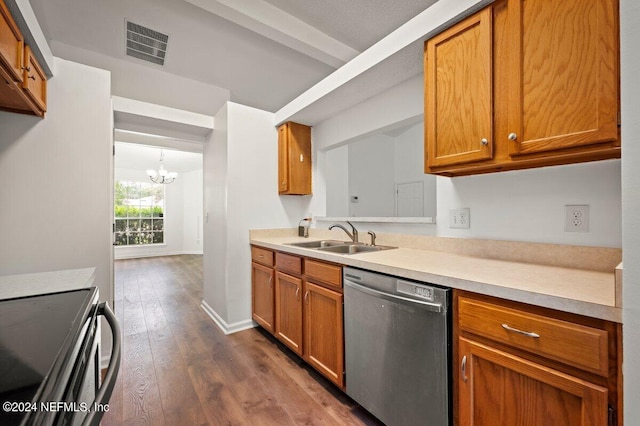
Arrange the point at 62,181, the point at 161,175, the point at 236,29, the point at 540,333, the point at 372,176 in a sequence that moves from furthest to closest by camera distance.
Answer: the point at 161,175, the point at 372,176, the point at 236,29, the point at 62,181, the point at 540,333

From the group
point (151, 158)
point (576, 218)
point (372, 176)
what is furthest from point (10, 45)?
point (151, 158)

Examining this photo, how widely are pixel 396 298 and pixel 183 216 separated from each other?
7.94 m

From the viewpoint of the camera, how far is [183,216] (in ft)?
26.3

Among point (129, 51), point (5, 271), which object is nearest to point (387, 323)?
point (5, 271)

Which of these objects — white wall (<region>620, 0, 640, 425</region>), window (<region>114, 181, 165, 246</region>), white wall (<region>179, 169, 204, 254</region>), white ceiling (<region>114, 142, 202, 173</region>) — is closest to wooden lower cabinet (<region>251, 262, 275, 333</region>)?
white wall (<region>620, 0, 640, 425</region>)

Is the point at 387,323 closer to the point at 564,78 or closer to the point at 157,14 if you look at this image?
the point at 564,78

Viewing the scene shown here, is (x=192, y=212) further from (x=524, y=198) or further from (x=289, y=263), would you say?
(x=524, y=198)

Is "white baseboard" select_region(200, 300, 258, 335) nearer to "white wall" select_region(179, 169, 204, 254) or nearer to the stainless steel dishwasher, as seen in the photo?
the stainless steel dishwasher

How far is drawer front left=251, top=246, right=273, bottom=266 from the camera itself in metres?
2.54

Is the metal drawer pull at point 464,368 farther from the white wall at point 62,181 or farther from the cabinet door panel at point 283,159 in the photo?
the white wall at point 62,181

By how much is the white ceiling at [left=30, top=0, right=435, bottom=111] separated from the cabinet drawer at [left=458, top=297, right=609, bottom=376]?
2.24 meters

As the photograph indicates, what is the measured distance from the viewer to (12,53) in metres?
1.38

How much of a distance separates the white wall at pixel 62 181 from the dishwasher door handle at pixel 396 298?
193cm

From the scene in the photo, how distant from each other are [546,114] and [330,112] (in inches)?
72.9
